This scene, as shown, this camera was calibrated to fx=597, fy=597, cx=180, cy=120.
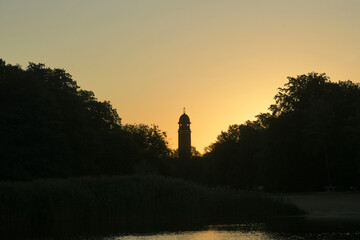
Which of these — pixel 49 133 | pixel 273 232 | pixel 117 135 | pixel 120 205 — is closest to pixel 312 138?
pixel 117 135

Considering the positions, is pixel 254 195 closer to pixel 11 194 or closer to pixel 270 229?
pixel 270 229

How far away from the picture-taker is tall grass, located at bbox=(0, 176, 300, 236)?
121 ft

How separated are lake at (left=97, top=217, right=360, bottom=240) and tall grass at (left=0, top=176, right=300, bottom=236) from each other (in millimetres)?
3726

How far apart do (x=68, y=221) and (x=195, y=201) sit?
354 inches

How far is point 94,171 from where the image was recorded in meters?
68.9

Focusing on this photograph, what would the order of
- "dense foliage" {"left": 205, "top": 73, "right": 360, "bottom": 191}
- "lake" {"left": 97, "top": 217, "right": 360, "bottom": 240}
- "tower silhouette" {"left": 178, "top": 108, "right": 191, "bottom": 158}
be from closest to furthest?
"lake" {"left": 97, "top": 217, "right": 360, "bottom": 240}, "dense foliage" {"left": 205, "top": 73, "right": 360, "bottom": 191}, "tower silhouette" {"left": 178, "top": 108, "right": 191, "bottom": 158}

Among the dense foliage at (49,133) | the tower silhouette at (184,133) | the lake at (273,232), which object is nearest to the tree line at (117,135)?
the dense foliage at (49,133)

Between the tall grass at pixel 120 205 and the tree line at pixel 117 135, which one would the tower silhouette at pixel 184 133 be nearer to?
the tree line at pixel 117 135

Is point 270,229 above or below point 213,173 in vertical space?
below

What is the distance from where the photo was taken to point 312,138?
73.6 metres

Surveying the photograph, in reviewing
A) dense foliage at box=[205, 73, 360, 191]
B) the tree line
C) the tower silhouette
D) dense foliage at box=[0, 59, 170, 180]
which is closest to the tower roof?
the tower silhouette

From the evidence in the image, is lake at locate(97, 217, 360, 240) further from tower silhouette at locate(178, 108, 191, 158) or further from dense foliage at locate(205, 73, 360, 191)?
tower silhouette at locate(178, 108, 191, 158)

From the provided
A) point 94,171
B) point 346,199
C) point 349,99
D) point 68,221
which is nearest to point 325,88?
point 349,99

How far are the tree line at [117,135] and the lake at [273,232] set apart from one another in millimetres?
22334
